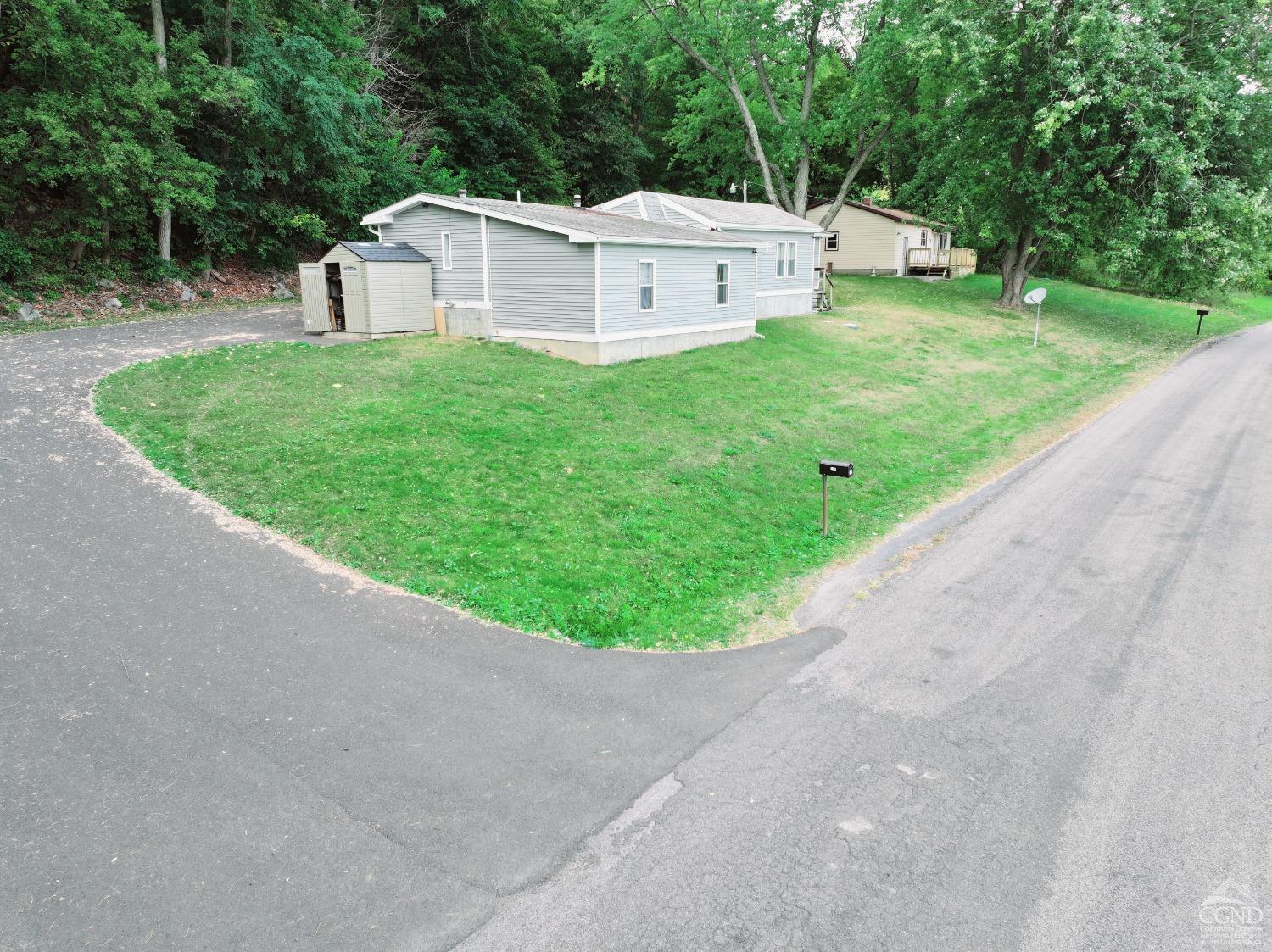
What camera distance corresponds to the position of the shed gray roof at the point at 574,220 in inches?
694

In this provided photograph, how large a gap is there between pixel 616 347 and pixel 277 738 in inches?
533

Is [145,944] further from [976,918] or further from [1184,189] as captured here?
[1184,189]

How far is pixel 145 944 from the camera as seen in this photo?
3.70m

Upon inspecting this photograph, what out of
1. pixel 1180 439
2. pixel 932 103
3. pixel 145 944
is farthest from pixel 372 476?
pixel 932 103

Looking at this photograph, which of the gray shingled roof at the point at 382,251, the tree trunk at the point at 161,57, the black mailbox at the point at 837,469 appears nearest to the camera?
the black mailbox at the point at 837,469

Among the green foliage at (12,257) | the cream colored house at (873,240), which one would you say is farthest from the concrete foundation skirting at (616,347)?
the cream colored house at (873,240)

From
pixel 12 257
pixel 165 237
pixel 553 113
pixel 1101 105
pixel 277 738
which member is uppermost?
pixel 553 113

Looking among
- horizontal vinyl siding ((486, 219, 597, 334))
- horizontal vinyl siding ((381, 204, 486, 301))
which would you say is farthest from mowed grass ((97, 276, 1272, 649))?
horizontal vinyl siding ((381, 204, 486, 301))

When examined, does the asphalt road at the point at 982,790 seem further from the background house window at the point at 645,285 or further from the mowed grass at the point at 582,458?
the background house window at the point at 645,285

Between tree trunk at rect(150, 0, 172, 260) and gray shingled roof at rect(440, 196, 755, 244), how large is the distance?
9.43 metres

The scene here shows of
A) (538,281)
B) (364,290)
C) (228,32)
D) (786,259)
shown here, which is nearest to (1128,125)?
(786,259)

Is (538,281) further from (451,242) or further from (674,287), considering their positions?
(674,287)

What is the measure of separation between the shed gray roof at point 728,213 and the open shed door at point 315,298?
12.2 meters

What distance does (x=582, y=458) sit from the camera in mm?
11109
